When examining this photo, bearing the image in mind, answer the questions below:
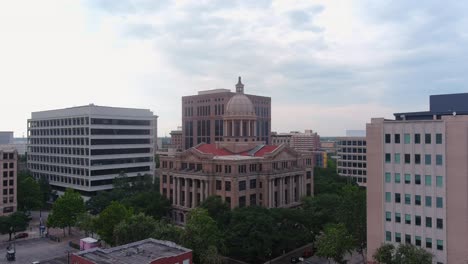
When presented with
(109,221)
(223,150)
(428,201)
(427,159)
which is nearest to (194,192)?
(223,150)

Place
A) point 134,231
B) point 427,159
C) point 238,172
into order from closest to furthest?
1. point 427,159
2. point 134,231
3. point 238,172

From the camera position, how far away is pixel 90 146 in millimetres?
109812

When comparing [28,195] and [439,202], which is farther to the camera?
[28,195]

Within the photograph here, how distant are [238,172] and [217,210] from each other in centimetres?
1333

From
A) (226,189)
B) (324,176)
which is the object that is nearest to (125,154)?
(226,189)

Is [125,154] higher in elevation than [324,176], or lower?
higher

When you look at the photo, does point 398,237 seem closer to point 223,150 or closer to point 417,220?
point 417,220

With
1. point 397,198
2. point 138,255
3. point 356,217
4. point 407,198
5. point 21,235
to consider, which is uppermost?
point 407,198

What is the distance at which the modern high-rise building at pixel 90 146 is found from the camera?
111m

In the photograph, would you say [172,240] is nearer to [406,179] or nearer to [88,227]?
[88,227]

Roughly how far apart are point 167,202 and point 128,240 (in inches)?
1449

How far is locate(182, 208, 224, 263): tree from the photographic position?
53281mm

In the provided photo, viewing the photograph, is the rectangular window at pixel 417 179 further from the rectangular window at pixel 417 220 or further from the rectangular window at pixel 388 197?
the rectangular window at pixel 417 220

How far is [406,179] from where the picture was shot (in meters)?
56.5
